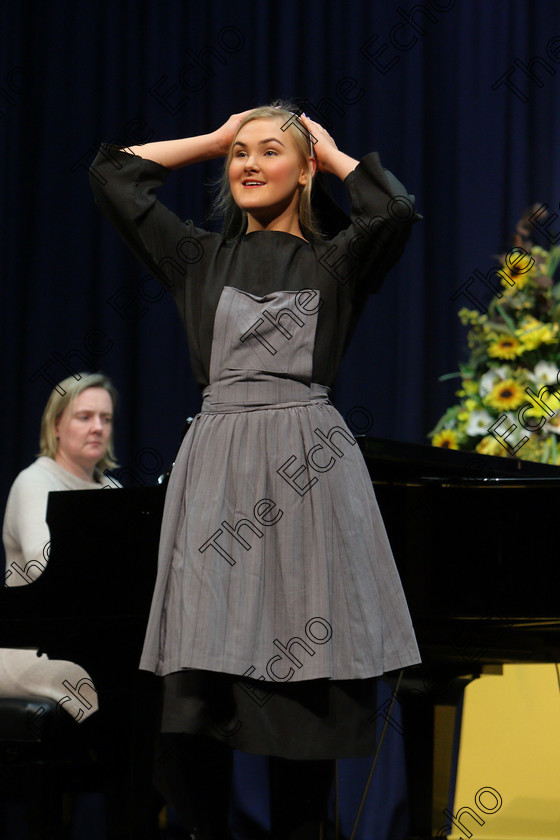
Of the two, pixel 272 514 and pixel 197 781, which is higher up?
pixel 272 514

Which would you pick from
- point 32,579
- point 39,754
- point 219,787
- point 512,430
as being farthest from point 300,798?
point 512,430

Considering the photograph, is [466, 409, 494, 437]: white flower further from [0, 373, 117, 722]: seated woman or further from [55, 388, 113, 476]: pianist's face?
[55, 388, 113, 476]: pianist's face

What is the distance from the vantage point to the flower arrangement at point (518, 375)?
2.96 meters

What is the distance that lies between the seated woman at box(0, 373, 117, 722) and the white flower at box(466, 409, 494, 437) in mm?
1101

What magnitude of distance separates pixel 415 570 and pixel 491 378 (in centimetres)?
79

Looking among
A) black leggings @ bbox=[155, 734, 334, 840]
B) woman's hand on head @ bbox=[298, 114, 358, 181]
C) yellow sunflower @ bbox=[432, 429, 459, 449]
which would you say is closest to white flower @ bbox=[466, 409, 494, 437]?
yellow sunflower @ bbox=[432, 429, 459, 449]

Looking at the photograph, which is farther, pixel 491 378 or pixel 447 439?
pixel 447 439

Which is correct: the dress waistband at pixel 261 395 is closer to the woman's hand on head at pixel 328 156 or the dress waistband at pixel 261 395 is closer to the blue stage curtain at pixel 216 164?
the woman's hand on head at pixel 328 156

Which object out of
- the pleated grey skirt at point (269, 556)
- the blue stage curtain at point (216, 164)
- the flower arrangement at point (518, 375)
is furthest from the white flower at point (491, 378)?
the pleated grey skirt at point (269, 556)

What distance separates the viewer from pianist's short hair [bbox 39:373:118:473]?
3484mm

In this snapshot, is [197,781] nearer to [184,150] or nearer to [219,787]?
[219,787]

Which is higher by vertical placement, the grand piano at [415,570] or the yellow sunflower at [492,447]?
the yellow sunflower at [492,447]

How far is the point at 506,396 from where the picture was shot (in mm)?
2994

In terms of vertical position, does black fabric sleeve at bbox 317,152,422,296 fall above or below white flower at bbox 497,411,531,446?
above
